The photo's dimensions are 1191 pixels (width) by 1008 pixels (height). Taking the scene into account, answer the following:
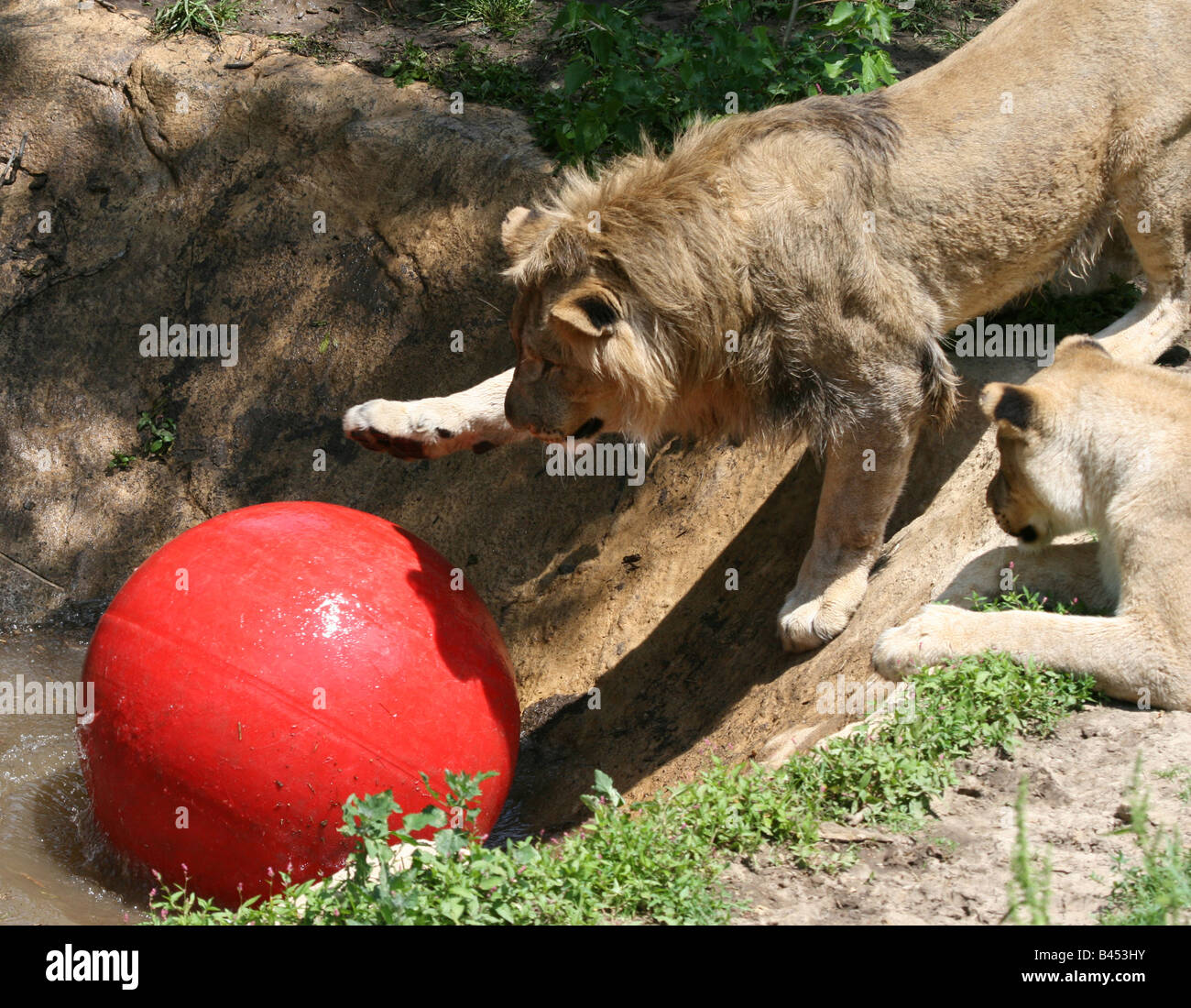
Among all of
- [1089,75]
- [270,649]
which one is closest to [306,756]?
[270,649]

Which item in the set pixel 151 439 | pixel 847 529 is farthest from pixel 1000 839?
pixel 151 439

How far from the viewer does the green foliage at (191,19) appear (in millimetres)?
9156

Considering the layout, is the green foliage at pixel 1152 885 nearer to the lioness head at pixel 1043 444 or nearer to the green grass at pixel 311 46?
the lioness head at pixel 1043 444

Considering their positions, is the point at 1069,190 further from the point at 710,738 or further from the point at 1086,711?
the point at 710,738

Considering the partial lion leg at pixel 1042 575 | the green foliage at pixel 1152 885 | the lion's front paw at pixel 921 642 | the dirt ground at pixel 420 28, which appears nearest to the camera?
Answer: the green foliage at pixel 1152 885

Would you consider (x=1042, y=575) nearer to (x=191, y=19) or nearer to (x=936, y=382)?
(x=936, y=382)

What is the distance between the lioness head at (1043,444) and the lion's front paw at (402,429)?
2630 millimetres

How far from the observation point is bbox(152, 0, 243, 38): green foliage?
30.0ft

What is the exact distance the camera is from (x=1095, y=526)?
4.73 m

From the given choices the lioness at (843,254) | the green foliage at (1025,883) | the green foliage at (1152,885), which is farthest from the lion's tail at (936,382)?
the green foliage at (1152,885)

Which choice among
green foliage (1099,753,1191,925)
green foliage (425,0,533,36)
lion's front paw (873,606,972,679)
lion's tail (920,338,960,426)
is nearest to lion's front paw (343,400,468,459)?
lion's tail (920,338,960,426)

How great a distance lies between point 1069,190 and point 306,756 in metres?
4.43

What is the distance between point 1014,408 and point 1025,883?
238 cm

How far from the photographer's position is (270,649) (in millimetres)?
4551
